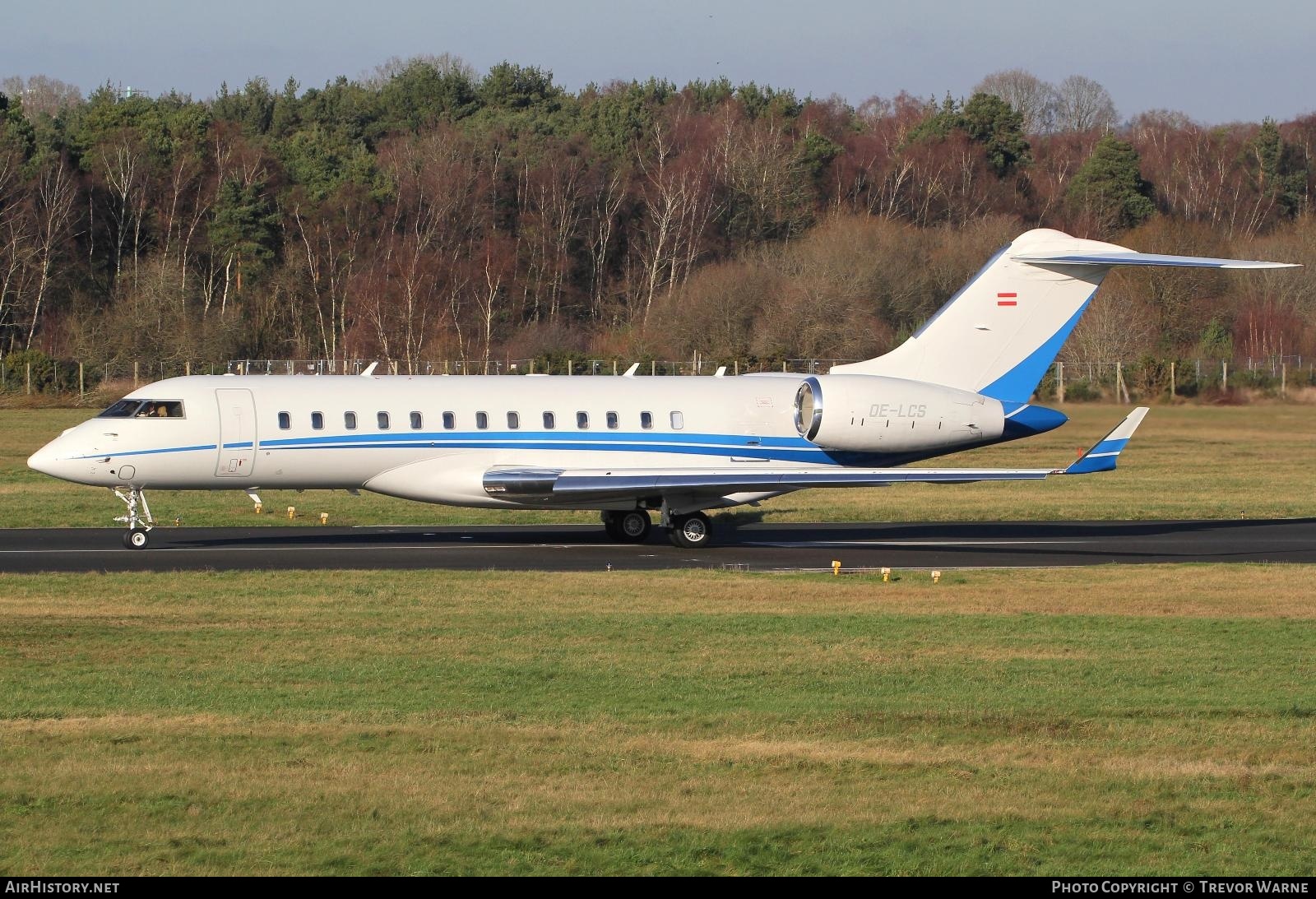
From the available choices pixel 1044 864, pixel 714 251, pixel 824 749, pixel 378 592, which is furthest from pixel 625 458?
pixel 714 251

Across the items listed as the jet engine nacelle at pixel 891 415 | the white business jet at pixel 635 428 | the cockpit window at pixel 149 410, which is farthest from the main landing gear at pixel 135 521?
the jet engine nacelle at pixel 891 415

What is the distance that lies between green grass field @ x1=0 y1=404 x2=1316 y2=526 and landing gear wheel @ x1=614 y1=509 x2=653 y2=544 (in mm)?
4167

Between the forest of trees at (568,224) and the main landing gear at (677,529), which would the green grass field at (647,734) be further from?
the forest of trees at (568,224)

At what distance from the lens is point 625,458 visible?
2681cm

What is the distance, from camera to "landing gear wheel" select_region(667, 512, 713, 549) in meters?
26.8

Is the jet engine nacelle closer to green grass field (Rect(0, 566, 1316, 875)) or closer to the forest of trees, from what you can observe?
green grass field (Rect(0, 566, 1316, 875))

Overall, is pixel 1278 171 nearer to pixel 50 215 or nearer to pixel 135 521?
pixel 50 215

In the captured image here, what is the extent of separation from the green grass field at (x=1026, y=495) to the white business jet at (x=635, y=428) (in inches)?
204

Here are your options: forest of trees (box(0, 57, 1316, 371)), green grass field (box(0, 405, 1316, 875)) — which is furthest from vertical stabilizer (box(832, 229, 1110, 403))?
forest of trees (box(0, 57, 1316, 371))

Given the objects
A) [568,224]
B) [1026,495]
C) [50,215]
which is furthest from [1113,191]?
[1026,495]

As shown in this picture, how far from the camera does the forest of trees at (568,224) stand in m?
77.6

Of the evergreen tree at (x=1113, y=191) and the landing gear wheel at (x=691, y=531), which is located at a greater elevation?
the evergreen tree at (x=1113, y=191)

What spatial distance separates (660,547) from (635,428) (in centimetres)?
209

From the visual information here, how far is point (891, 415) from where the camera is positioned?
26.5 meters
